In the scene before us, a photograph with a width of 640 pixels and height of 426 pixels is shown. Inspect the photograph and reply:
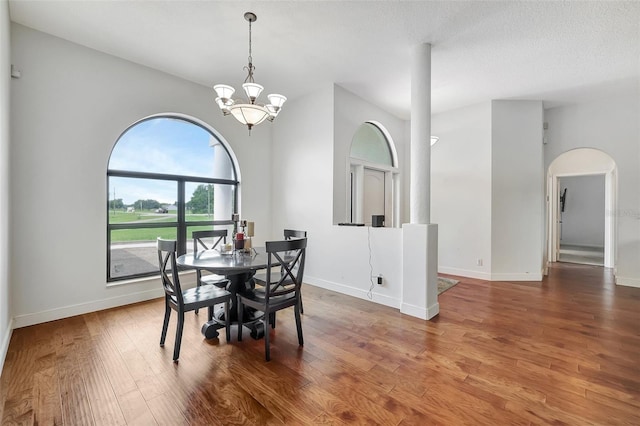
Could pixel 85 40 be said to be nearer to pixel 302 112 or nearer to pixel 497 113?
pixel 302 112

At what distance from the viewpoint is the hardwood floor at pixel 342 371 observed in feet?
5.34

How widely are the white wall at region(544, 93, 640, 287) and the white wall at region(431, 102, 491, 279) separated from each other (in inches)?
72.8

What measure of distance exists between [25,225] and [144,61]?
2.37 meters

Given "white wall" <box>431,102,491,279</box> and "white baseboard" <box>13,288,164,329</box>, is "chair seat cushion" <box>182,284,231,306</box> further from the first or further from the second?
"white wall" <box>431,102,491,279</box>

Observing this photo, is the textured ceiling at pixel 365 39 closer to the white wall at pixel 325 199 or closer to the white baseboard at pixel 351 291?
the white wall at pixel 325 199

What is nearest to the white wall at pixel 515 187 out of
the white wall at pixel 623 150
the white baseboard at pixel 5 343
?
the white wall at pixel 623 150

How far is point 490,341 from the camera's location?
2.52 m

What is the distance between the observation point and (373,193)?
529 centimetres

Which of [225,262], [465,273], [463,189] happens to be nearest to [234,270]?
[225,262]

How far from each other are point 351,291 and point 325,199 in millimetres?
1458

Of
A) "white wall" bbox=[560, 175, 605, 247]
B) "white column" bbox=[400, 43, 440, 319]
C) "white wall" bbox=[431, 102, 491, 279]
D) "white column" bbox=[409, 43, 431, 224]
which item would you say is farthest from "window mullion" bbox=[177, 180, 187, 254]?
"white wall" bbox=[560, 175, 605, 247]

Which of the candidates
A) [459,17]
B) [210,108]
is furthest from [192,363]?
[459,17]

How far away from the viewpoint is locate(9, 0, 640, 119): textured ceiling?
254 cm

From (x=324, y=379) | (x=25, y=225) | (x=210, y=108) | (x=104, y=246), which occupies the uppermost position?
(x=210, y=108)
